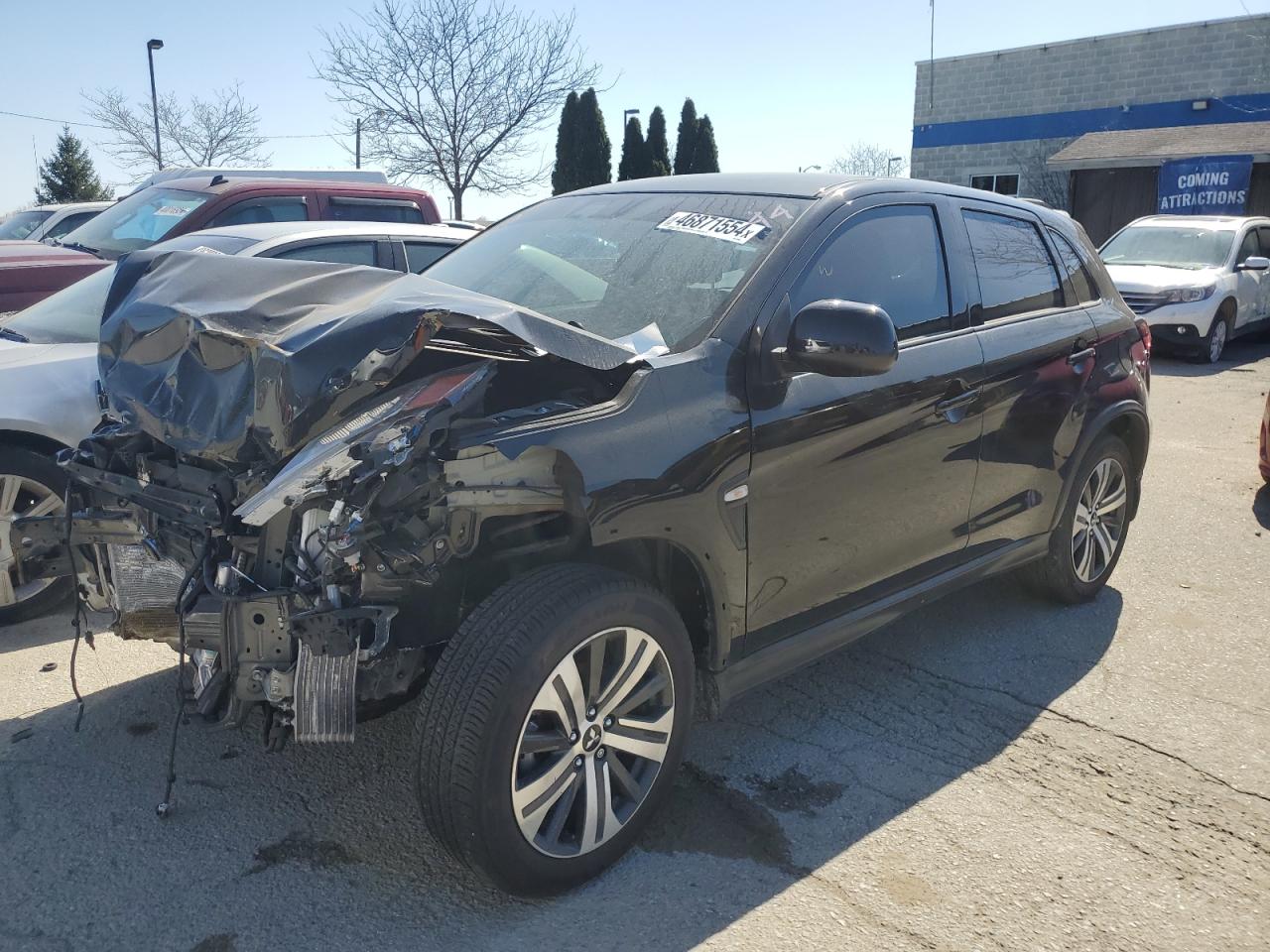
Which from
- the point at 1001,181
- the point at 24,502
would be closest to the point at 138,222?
the point at 24,502

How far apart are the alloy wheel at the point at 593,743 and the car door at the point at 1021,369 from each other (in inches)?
69.7

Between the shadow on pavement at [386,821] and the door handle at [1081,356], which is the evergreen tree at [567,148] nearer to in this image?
the door handle at [1081,356]

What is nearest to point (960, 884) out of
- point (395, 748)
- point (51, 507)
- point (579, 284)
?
point (395, 748)

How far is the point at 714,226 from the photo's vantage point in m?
3.53

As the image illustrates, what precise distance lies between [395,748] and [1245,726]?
3.10 m

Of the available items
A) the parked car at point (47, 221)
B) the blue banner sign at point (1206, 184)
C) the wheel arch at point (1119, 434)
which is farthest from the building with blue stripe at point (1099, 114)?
the parked car at point (47, 221)

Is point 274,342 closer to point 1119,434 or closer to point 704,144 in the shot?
point 1119,434

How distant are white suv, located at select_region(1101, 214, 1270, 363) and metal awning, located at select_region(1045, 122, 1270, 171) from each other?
902 cm

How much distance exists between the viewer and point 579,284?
3594 mm

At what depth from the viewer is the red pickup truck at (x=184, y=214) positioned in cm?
691

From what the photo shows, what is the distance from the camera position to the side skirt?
320 centimetres

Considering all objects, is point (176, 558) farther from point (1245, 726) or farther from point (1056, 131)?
point (1056, 131)

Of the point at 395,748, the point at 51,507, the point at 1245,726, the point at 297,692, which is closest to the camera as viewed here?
the point at 297,692

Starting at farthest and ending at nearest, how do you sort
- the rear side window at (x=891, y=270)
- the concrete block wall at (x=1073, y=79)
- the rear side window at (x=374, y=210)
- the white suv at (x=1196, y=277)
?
the concrete block wall at (x=1073, y=79)
the white suv at (x=1196, y=277)
the rear side window at (x=374, y=210)
the rear side window at (x=891, y=270)
